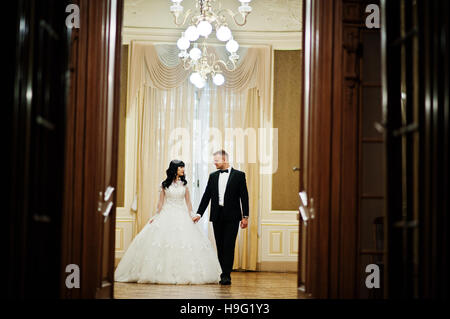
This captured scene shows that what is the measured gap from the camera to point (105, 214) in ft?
17.5

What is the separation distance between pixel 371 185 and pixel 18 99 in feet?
10.5

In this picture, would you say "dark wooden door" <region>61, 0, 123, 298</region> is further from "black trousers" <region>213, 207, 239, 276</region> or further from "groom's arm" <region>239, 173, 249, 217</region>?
"groom's arm" <region>239, 173, 249, 217</region>

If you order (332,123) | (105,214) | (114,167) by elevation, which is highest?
(332,123)

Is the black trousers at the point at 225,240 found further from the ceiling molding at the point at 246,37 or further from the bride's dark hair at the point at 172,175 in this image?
the ceiling molding at the point at 246,37

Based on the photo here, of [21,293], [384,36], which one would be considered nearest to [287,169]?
[384,36]

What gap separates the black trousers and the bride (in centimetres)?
22

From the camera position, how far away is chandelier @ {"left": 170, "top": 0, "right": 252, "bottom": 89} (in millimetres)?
8273

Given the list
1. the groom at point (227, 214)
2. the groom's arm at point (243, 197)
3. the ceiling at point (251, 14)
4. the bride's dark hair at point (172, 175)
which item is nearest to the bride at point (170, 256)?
the groom at point (227, 214)

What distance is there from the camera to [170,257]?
843 cm

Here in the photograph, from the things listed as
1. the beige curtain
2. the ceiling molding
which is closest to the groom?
the beige curtain

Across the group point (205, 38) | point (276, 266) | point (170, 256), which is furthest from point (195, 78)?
point (276, 266)

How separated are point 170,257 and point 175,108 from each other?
3.38 metres
